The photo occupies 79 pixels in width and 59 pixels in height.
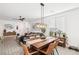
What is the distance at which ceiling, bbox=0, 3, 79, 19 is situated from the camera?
72.9 inches

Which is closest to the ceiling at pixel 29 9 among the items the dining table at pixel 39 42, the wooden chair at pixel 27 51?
the dining table at pixel 39 42

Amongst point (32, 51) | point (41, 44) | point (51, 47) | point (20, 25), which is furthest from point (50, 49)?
point (20, 25)

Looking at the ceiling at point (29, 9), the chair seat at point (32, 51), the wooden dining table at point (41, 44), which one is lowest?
the chair seat at point (32, 51)

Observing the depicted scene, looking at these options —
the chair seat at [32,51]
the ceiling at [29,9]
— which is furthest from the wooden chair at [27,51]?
the ceiling at [29,9]

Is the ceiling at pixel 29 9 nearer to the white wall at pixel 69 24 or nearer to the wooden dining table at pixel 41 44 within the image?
the white wall at pixel 69 24

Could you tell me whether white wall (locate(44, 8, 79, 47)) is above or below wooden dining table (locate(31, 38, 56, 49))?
above

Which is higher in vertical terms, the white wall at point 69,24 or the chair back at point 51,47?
the white wall at point 69,24

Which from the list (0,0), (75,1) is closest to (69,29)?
(75,1)

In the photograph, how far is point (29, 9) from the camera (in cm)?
189

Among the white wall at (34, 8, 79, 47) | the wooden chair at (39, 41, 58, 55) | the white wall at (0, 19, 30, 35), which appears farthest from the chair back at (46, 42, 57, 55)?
A: the white wall at (0, 19, 30, 35)

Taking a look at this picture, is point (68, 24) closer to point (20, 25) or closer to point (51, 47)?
point (51, 47)

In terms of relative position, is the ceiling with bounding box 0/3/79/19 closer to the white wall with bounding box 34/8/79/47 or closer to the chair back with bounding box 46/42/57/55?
the white wall with bounding box 34/8/79/47

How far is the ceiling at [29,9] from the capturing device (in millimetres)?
1851

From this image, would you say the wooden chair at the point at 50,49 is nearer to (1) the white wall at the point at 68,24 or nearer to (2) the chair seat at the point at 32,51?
(2) the chair seat at the point at 32,51
